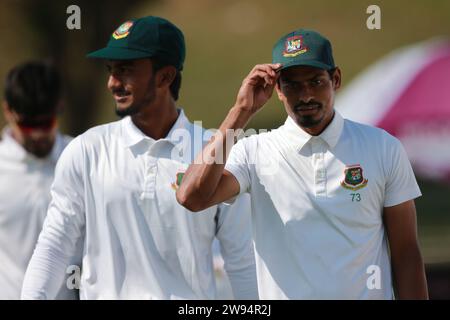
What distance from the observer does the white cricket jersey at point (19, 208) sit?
18.3 feet

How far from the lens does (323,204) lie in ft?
13.4

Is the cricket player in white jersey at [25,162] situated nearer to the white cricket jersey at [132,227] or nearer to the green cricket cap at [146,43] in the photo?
the white cricket jersey at [132,227]

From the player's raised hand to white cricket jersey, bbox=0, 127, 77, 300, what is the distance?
6.15ft

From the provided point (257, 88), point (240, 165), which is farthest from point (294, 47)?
point (240, 165)

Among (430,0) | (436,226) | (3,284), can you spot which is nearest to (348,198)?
(3,284)

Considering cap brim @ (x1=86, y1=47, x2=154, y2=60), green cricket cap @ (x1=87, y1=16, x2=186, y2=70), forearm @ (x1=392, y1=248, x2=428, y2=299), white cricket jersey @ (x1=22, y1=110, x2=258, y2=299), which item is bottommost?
forearm @ (x1=392, y1=248, x2=428, y2=299)

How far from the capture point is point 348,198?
409 centimetres

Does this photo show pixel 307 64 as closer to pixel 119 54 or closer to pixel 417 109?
pixel 119 54

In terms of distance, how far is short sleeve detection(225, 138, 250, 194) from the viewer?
163 inches

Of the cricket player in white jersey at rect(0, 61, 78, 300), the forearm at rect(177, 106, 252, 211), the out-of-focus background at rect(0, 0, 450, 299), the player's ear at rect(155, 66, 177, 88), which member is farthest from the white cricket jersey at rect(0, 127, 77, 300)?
the forearm at rect(177, 106, 252, 211)

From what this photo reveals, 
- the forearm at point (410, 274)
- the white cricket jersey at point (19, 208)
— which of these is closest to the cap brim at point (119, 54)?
the white cricket jersey at point (19, 208)

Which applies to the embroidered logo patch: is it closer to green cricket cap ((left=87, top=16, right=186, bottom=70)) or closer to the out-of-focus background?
green cricket cap ((left=87, top=16, right=186, bottom=70))

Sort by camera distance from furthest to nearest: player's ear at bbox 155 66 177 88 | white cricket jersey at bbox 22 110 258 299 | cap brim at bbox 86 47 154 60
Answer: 1. player's ear at bbox 155 66 177 88
2. cap brim at bbox 86 47 154 60
3. white cricket jersey at bbox 22 110 258 299

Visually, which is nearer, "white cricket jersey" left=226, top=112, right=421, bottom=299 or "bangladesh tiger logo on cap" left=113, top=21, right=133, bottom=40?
"white cricket jersey" left=226, top=112, right=421, bottom=299
